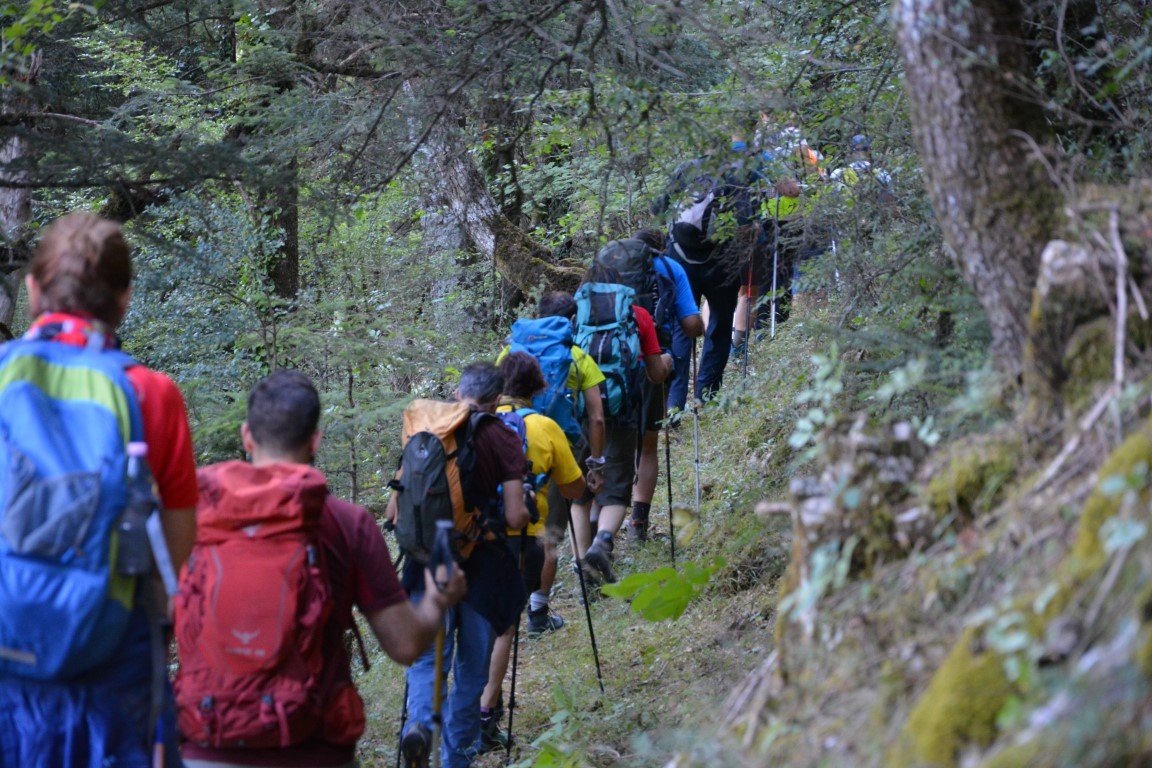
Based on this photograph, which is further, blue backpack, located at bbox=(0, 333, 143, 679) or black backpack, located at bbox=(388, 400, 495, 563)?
black backpack, located at bbox=(388, 400, 495, 563)

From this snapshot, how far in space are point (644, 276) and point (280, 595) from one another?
6249mm

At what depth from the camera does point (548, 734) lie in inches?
233

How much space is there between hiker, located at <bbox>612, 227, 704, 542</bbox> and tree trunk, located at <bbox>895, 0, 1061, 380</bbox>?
5654mm

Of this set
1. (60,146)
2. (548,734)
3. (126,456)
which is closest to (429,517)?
(548,734)

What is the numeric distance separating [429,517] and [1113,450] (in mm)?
3183

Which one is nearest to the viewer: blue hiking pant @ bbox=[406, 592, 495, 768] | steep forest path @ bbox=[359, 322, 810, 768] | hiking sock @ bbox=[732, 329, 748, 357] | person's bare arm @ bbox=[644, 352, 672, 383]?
blue hiking pant @ bbox=[406, 592, 495, 768]

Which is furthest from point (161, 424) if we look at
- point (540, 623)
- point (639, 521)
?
point (639, 521)

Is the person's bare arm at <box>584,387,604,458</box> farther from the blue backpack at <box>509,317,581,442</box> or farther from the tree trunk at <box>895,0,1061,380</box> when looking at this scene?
the tree trunk at <box>895,0,1061,380</box>

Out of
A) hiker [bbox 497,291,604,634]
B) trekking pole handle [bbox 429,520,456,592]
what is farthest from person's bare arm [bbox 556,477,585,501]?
trekking pole handle [bbox 429,520,456,592]

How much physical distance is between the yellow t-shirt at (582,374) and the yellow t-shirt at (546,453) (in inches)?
42.0

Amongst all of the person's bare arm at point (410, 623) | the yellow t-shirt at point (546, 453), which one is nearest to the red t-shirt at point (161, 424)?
the person's bare arm at point (410, 623)

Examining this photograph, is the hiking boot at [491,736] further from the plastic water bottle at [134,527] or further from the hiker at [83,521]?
the plastic water bottle at [134,527]

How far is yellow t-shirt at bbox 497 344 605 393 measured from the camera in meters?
7.65

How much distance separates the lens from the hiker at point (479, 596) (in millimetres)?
5348
